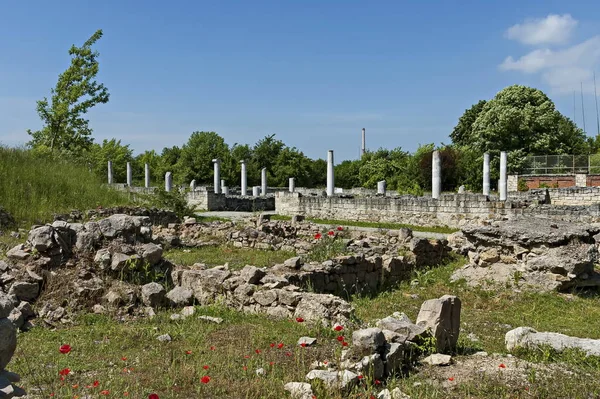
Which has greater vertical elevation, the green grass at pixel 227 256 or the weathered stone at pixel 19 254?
the weathered stone at pixel 19 254

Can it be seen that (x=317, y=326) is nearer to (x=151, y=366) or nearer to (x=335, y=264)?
(x=151, y=366)

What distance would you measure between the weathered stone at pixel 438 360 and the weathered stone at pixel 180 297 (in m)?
3.80

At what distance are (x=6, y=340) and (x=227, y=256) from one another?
870 centimetres

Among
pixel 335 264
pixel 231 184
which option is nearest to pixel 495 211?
pixel 335 264

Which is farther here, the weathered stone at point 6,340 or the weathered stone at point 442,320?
the weathered stone at point 442,320

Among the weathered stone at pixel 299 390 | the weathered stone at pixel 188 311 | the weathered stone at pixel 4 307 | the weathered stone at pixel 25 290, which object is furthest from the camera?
the weathered stone at pixel 25 290

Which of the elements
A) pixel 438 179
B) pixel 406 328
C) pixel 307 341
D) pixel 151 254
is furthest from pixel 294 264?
pixel 438 179

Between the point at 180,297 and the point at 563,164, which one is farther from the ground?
the point at 563,164

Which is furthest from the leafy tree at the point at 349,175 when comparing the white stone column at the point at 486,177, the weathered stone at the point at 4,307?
the weathered stone at the point at 4,307

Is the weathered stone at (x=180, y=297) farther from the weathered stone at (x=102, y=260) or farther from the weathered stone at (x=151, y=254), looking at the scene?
the weathered stone at (x=102, y=260)

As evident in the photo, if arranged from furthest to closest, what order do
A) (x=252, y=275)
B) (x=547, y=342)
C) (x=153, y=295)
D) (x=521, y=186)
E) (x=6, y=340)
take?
(x=521, y=186), (x=252, y=275), (x=153, y=295), (x=547, y=342), (x=6, y=340)

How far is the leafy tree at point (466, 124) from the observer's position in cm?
5840

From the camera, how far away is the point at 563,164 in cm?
4559

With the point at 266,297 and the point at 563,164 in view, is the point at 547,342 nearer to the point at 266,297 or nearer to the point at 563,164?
the point at 266,297
